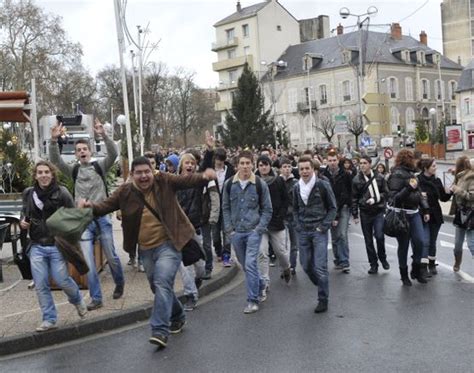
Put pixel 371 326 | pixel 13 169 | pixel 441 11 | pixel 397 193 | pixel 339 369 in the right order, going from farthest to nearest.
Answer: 1. pixel 441 11
2. pixel 13 169
3. pixel 397 193
4. pixel 371 326
5. pixel 339 369

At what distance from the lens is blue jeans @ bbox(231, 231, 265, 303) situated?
7.74 meters

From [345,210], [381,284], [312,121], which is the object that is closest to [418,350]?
[381,284]

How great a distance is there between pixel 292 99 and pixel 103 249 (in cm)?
7063

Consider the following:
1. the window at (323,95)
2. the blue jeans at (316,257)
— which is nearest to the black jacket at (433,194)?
the blue jeans at (316,257)

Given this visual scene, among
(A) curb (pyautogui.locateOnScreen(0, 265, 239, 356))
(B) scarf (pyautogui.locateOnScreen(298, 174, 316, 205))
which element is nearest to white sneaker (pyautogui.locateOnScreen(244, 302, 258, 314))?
(A) curb (pyautogui.locateOnScreen(0, 265, 239, 356))

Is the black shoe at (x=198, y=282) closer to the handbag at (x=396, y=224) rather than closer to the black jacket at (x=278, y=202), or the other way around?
the black jacket at (x=278, y=202)

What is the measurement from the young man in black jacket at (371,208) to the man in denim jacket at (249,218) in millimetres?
2736

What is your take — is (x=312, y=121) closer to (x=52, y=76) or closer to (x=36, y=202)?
(x=52, y=76)

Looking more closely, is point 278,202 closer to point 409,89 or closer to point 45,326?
point 45,326

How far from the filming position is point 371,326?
Answer: 22.6 ft

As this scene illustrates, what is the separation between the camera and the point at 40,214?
6930 millimetres

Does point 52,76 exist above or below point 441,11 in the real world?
below

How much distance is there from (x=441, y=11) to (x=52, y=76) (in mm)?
60516

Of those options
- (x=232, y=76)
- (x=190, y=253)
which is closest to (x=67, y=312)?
(x=190, y=253)
